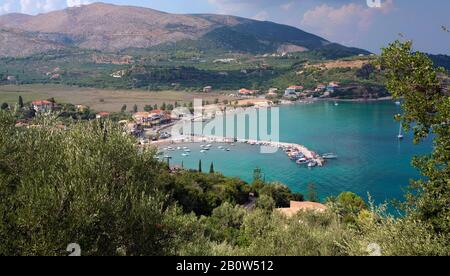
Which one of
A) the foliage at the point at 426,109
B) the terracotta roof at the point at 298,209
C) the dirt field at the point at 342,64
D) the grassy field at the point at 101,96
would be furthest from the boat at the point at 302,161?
the dirt field at the point at 342,64

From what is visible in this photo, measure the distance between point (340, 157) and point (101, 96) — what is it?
193 ft

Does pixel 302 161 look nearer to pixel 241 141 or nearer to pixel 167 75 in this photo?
pixel 241 141

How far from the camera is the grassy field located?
7649cm

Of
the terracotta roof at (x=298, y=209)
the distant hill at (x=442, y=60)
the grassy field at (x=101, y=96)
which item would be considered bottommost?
the terracotta roof at (x=298, y=209)

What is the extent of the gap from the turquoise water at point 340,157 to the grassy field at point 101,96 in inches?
985

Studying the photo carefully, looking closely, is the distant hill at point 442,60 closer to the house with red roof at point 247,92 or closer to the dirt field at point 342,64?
the dirt field at point 342,64

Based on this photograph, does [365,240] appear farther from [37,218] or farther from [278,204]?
[278,204]

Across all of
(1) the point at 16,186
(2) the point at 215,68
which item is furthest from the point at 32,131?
Result: (2) the point at 215,68

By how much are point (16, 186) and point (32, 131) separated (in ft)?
6.06

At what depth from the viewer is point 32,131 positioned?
8.03 m

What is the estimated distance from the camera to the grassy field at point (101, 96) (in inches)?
3011

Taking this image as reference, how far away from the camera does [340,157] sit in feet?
155

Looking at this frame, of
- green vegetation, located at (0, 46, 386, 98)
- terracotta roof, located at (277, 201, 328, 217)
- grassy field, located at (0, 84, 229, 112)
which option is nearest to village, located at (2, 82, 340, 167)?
grassy field, located at (0, 84, 229, 112)

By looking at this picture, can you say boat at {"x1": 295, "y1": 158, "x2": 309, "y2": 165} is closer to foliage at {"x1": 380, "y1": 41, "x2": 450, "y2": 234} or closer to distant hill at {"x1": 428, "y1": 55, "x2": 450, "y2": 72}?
foliage at {"x1": 380, "y1": 41, "x2": 450, "y2": 234}
